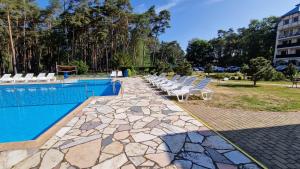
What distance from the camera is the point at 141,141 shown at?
3.53 m

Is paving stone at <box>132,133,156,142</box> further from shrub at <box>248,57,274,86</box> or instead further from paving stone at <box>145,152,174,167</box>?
shrub at <box>248,57,274,86</box>

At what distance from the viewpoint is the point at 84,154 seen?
3.08m

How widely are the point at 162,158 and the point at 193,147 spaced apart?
2.23ft

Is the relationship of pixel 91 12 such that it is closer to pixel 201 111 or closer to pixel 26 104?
pixel 26 104

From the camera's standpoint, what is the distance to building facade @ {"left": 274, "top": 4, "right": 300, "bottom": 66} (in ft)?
108

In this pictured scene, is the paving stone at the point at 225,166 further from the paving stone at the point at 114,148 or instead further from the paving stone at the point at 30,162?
the paving stone at the point at 30,162

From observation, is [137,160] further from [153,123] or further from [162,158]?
[153,123]

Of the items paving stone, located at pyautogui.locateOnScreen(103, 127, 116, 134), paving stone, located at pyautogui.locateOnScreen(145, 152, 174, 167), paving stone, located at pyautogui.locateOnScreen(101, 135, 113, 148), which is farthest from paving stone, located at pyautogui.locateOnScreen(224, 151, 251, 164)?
paving stone, located at pyautogui.locateOnScreen(103, 127, 116, 134)

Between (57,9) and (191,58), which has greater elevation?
(57,9)

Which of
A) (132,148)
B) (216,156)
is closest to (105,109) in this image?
(132,148)

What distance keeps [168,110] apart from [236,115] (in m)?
1.98

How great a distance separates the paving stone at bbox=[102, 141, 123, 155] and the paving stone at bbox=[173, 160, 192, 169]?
38.7 inches

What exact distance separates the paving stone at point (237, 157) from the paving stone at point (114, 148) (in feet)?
5.96

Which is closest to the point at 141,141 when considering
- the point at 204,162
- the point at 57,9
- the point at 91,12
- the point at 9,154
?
the point at 204,162
